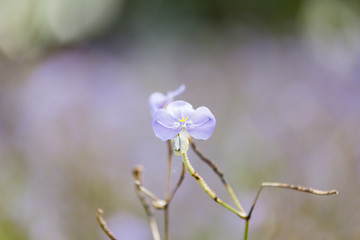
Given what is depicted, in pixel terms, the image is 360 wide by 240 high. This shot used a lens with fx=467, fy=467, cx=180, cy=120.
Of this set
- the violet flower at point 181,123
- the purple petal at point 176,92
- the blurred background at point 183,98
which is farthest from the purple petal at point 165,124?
the blurred background at point 183,98

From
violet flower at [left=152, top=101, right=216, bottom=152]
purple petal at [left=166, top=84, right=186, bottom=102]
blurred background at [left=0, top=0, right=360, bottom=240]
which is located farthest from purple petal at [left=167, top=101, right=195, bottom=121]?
blurred background at [left=0, top=0, right=360, bottom=240]

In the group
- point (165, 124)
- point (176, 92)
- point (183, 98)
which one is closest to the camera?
point (165, 124)

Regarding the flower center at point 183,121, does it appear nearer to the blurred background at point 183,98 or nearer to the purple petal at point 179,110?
the purple petal at point 179,110

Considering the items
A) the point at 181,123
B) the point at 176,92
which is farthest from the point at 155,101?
the point at 181,123

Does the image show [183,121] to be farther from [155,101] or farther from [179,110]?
[155,101]

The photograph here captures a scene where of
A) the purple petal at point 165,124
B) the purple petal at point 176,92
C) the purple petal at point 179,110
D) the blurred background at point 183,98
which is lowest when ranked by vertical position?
the purple petal at point 165,124

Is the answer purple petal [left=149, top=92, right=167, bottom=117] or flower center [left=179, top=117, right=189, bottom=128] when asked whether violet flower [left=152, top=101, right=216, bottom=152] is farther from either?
purple petal [left=149, top=92, right=167, bottom=117]

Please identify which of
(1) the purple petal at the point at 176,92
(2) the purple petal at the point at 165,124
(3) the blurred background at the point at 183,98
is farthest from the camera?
(3) the blurred background at the point at 183,98

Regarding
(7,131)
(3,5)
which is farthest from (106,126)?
(3,5)

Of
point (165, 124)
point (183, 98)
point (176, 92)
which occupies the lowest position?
point (165, 124)

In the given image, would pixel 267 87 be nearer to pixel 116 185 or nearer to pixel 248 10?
pixel 116 185
